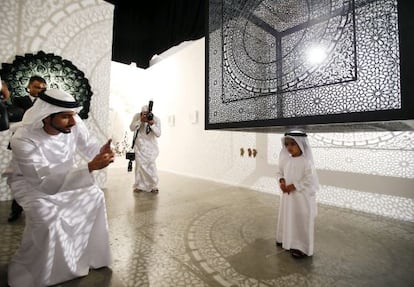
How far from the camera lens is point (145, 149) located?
12.3ft

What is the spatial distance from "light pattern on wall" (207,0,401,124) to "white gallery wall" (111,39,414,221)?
2.14 metres

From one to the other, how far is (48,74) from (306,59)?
11.6ft

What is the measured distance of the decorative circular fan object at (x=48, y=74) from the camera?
2.94 metres

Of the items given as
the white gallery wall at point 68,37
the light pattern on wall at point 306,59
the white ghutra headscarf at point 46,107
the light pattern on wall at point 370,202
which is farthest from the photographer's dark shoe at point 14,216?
the light pattern on wall at point 370,202

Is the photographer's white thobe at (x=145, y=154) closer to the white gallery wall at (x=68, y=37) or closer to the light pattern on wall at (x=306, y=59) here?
the white gallery wall at (x=68, y=37)

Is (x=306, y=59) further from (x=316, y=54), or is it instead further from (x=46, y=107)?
(x=46, y=107)

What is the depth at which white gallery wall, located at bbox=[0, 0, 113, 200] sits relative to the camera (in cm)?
298

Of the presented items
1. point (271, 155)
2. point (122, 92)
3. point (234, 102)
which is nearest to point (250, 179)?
point (271, 155)

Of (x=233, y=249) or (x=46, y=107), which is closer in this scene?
(x=46, y=107)

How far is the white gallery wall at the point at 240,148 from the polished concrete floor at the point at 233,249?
287 millimetres

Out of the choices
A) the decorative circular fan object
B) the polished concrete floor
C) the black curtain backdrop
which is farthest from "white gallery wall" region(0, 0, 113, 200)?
the polished concrete floor

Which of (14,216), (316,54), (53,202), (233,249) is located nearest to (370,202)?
(233,249)

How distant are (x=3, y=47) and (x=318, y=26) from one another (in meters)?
3.84

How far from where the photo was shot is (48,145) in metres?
1.40
